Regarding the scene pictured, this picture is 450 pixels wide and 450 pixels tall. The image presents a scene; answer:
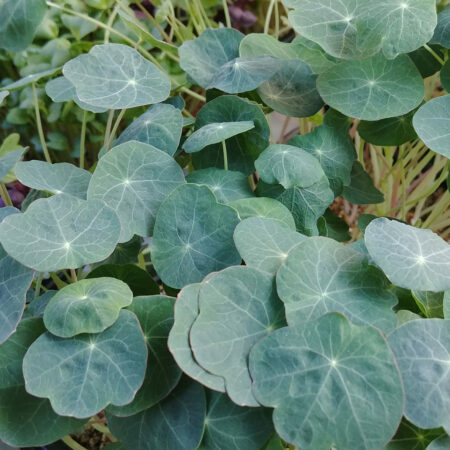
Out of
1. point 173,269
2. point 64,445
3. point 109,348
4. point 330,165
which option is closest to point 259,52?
point 330,165

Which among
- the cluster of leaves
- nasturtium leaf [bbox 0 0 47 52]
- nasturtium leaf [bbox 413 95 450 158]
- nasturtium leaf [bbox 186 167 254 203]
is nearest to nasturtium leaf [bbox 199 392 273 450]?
the cluster of leaves

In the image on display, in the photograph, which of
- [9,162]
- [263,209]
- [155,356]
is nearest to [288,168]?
[263,209]

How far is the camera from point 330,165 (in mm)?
758

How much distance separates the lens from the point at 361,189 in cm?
86

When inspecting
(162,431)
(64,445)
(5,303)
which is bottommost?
(64,445)

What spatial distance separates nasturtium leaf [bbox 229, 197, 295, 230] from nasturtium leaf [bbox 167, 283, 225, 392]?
0.15 m

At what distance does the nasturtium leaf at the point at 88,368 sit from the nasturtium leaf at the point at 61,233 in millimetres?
79

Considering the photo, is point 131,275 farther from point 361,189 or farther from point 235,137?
point 361,189

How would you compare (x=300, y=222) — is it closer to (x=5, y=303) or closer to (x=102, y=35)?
(x=5, y=303)

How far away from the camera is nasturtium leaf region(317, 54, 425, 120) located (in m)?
0.72

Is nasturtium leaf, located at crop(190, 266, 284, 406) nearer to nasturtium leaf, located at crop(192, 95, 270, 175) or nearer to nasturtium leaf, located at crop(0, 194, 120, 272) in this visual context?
nasturtium leaf, located at crop(0, 194, 120, 272)

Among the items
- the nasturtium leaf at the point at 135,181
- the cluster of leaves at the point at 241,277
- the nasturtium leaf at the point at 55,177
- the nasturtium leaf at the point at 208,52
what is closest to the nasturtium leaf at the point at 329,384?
the cluster of leaves at the point at 241,277

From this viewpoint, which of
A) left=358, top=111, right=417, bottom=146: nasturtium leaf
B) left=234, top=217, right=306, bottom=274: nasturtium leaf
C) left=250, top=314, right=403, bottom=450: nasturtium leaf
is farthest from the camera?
left=358, top=111, right=417, bottom=146: nasturtium leaf

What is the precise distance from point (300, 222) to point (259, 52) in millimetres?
277
